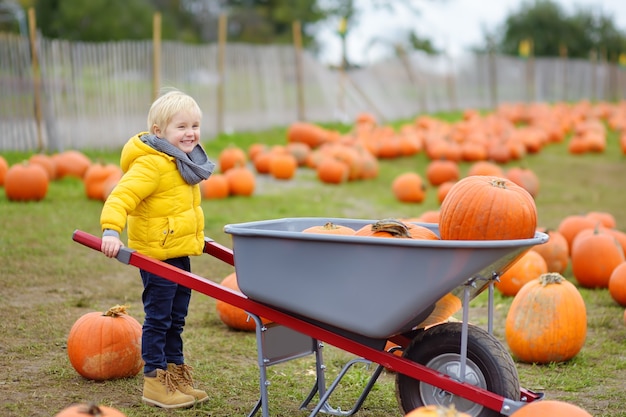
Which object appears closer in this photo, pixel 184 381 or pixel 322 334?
pixel 322 334

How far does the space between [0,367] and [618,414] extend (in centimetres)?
299

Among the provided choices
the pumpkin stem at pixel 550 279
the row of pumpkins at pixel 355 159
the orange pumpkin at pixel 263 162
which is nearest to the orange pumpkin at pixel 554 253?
the pumpkin stem at pixel 550 279

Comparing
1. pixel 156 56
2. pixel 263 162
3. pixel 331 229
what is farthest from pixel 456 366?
pixel 156 56

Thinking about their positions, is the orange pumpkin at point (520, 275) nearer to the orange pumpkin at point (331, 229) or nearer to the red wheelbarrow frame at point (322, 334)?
the orange pumpkin at point (331, 229)

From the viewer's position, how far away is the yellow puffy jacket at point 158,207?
12.0 ft

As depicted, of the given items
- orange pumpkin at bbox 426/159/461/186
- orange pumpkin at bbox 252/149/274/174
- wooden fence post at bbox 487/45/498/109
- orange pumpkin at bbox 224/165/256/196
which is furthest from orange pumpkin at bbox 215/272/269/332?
wooden fence post at bbox 487/45/498/109

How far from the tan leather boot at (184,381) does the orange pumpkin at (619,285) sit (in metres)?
→ 3.15

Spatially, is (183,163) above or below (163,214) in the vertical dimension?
above

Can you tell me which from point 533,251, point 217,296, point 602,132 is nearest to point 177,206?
point 217,296

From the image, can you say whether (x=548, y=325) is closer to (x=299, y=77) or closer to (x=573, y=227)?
(x=573, y=227)

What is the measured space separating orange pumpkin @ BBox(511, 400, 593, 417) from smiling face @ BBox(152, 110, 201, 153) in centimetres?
188

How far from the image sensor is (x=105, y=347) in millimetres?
3949

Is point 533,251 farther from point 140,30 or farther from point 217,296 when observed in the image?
point 140,30

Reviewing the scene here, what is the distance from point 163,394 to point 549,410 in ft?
5.73
